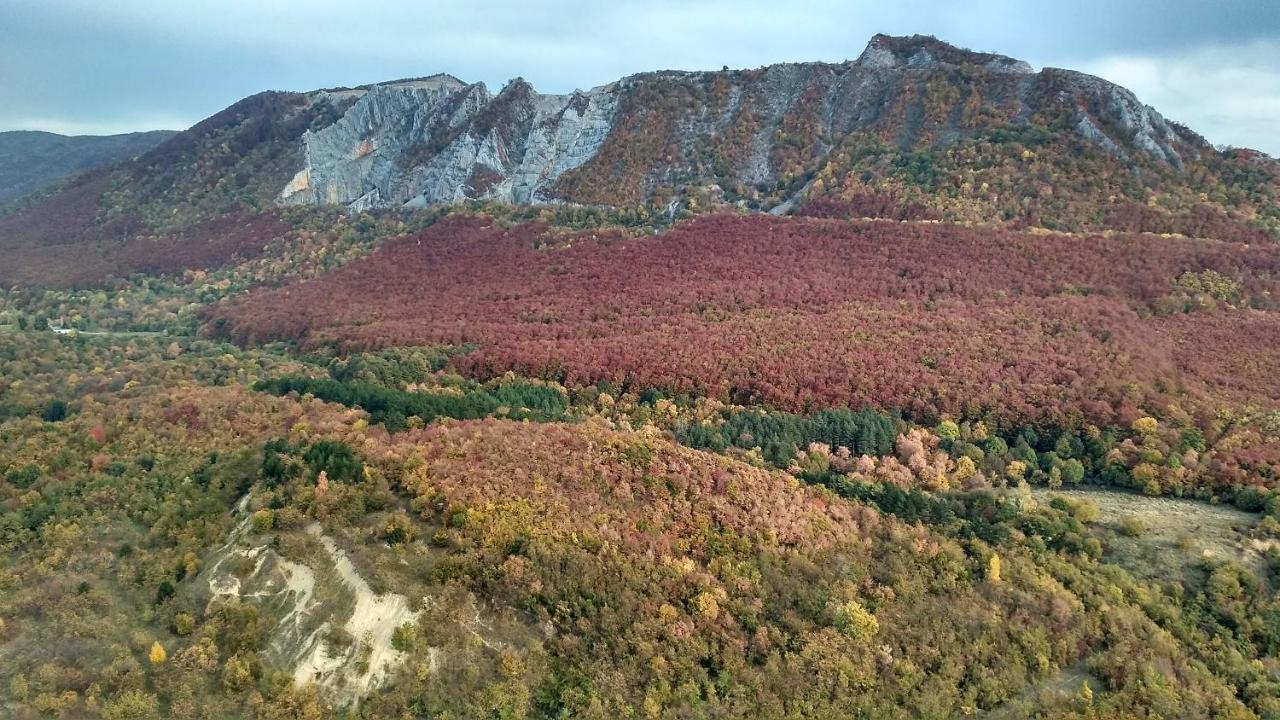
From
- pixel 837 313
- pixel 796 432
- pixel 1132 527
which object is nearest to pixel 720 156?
pixel 837 313

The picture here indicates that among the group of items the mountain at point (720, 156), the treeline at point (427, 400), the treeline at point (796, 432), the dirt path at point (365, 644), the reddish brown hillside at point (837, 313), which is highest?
the mountain at point (720, 156)

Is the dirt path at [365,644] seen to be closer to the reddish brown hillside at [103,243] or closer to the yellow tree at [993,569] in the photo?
the yellow tree at [993,569]

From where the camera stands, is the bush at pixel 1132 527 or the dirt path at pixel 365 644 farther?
the bush at pixel 1132 527

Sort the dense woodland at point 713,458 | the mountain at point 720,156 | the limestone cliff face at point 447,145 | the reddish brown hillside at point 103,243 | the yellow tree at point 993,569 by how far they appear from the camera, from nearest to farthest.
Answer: the dense woodland at point 713,458
the yellow tree at point 993,569
the mountain at point 720,156
the reddish brown hillside at point 103,243
the limestone cliff face at point 447,145

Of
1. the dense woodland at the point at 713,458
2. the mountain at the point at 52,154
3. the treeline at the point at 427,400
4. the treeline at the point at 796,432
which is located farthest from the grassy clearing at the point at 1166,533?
the mountain at the point at 52,154

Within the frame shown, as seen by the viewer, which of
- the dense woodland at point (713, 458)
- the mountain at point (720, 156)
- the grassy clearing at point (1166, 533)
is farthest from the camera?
the mountain at point (720, 156)

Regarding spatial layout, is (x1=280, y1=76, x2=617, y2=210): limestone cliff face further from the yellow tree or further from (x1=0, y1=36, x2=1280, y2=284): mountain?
the yellow tree
